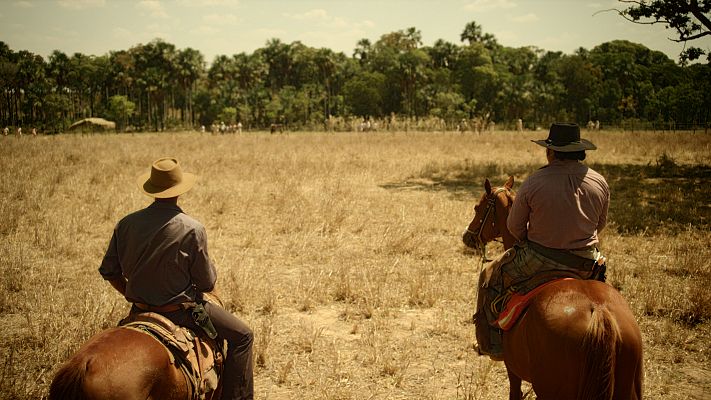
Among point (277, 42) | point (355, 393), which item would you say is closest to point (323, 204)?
point (355, 393)

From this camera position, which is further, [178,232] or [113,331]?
[178,232]

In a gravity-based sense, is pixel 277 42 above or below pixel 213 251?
above

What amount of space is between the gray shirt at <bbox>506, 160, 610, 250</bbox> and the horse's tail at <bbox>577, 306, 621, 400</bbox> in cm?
80

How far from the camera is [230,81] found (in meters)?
82.6

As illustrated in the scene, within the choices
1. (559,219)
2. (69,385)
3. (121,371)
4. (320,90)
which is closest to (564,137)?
(559,219)

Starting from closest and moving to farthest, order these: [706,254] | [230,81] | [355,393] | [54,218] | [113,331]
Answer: [113,331] < [355,393] < [706,254] < [54,218] < [230,81]

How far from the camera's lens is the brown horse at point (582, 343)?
283 centimetres

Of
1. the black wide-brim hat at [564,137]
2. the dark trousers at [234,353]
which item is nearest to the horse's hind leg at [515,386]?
the black wide-brim hat at [564,137]

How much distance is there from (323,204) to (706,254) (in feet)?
29.0

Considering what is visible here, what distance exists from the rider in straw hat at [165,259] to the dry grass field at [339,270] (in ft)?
6.17

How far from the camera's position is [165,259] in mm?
3295

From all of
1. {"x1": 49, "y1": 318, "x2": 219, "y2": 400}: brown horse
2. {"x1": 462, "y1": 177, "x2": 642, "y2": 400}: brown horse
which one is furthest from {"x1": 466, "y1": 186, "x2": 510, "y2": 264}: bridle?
{"x1": 49, "y1": 318, "x2": 219, "y2": 400}: brown horse

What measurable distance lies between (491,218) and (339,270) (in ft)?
12.3

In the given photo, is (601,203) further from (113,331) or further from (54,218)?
(54,218)
